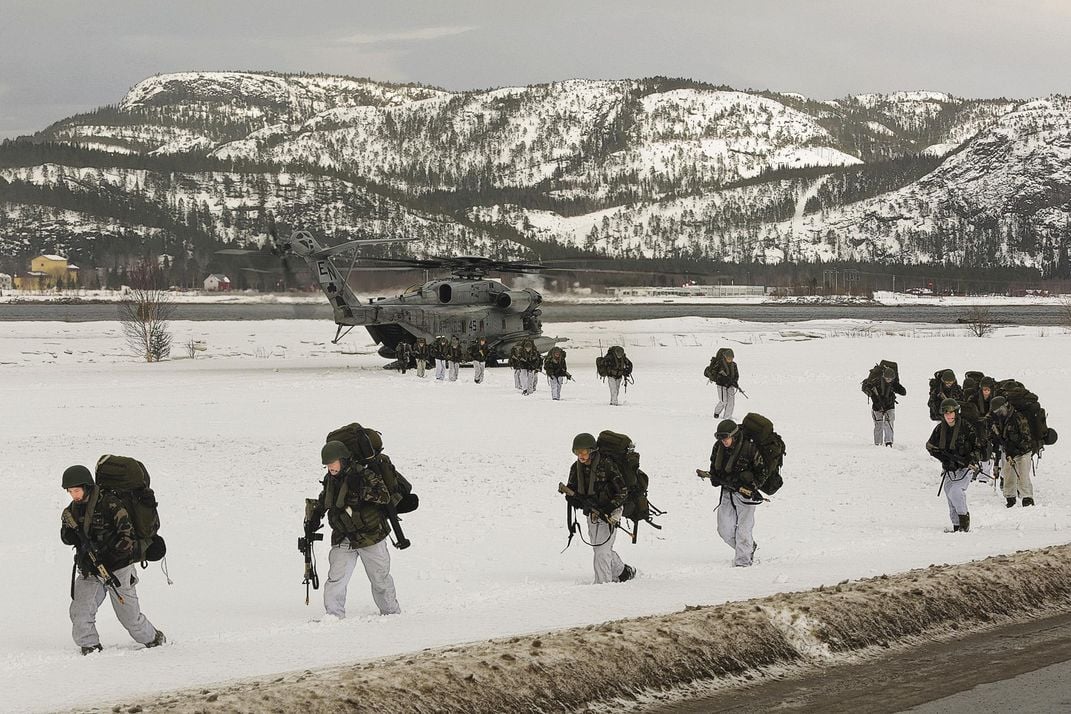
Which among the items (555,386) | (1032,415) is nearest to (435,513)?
(1032,415)

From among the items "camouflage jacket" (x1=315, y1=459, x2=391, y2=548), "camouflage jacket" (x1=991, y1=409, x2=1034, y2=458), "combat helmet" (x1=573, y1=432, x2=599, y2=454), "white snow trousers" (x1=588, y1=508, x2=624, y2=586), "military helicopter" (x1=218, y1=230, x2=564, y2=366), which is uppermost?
"military helicopter" (x1=218, y1=230, x2=564, y2=366)

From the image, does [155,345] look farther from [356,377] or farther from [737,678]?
[737,678]

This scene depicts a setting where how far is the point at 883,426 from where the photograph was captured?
905 inches

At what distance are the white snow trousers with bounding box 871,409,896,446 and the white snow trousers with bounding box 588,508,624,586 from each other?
1279cm

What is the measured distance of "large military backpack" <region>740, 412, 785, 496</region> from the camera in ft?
39.2

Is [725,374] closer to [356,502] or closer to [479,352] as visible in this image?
[479,352]

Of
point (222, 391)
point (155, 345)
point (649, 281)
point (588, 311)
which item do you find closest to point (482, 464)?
point (222, 391)

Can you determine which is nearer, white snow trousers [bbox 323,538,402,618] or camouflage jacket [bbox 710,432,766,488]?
white snow trousers [bbox 323,538,402,618]

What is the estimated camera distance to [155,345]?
60.6 m

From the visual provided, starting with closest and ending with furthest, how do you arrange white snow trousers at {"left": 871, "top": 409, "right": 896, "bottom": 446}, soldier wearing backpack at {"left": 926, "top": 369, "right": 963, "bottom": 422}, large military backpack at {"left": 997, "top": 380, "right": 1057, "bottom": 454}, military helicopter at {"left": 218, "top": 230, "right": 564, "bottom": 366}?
1. large military backpack at {"left": 997, "top": 380, "right": 1057, "bottom": 454}
2. soldier wearing backpack at {"left": 926, "top": 369, "right": 963, "bottom": 422}
3. white snow trousers at {"left": 871, "top": 409, "right": 896, "bottom": 446}
4. military helicopter at {"left": 218, "top": 230, "right": 564, "bottom": 366}

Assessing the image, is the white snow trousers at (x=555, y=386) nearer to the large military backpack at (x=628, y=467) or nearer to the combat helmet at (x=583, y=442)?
the large military backpack at (x=628, y=467)

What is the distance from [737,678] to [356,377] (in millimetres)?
35040

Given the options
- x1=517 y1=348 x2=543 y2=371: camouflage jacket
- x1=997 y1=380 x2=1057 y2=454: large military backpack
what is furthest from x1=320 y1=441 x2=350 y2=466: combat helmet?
x1=517 y1=348 x2=543 y2=371: camouflage jacket

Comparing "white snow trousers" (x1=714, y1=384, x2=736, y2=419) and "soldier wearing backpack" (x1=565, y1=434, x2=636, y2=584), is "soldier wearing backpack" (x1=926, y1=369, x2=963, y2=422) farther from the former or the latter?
"soldier wearing backpack" (x1=565, y1=434, x2=636, y2=584)
